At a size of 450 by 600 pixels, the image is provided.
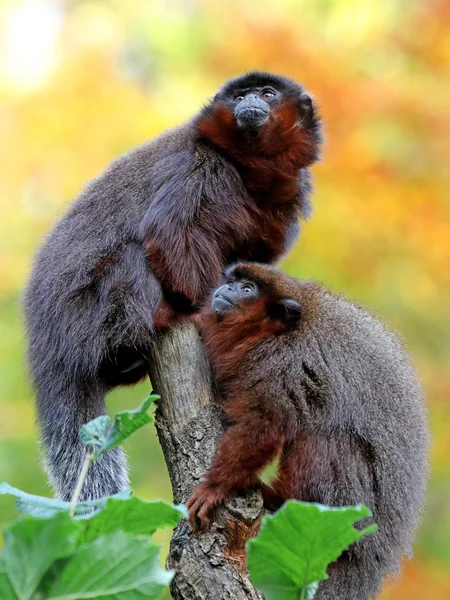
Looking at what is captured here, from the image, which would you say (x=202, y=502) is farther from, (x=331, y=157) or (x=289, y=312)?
(x=331, y=157)

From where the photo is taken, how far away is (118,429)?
162 cm

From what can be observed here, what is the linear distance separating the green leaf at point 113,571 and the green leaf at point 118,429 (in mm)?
247

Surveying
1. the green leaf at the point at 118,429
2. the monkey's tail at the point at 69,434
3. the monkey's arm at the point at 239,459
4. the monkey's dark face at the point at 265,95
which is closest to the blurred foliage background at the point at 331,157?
the monkey's dark face at the point at 265,95

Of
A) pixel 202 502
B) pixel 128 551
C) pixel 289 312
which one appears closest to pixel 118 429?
pixel 128 551

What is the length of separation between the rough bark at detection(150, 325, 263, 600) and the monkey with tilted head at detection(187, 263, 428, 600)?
78mm

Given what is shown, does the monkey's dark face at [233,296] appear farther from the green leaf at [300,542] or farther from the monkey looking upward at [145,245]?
the green leaf at [300,542]

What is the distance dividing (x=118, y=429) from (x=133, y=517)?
0.17m

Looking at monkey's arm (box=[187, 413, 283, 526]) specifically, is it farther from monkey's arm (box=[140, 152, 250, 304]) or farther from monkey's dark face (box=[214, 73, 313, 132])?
monkey's dark face (box=[214, 73, 313, 132])

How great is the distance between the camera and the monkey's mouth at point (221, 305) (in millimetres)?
3691

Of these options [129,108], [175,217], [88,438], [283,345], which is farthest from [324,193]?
[88,438]

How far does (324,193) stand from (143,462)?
287 cm

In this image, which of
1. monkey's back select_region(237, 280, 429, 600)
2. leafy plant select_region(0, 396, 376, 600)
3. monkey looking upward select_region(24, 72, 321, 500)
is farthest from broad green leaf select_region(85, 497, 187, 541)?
Result: monkey looking upward select_region(24, 72, 321, 500)

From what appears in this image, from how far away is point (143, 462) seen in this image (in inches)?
301

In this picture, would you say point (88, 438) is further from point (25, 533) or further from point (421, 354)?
point (421, 354)
